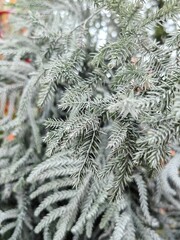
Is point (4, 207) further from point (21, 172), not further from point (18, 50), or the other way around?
point (18, 50)

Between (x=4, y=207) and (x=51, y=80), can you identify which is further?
(x=4, y=207)

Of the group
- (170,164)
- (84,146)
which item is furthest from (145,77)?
(170,164)

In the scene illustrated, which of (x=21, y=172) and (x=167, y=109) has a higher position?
(x=167, y=109)

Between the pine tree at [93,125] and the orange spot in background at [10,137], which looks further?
the orange spot in background at [10,137]

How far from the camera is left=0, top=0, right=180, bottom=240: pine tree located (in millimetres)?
650

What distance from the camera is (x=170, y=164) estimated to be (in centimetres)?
114

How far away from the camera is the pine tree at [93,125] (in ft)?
2.13

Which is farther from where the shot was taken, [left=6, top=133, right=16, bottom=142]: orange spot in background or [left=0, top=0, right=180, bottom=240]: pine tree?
[left=6, top=133, right=16, bottom=142]: orange spot in background

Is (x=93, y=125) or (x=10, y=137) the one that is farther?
(x=10, y=137)

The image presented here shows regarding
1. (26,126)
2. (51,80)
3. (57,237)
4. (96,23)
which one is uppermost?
(96,23)

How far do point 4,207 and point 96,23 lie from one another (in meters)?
0.79

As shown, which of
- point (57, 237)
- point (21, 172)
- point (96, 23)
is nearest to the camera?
point (57, 237)

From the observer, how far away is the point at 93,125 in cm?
68

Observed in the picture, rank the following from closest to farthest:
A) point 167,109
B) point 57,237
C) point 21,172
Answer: point 167,109 → point 57,237 → point 21,172
